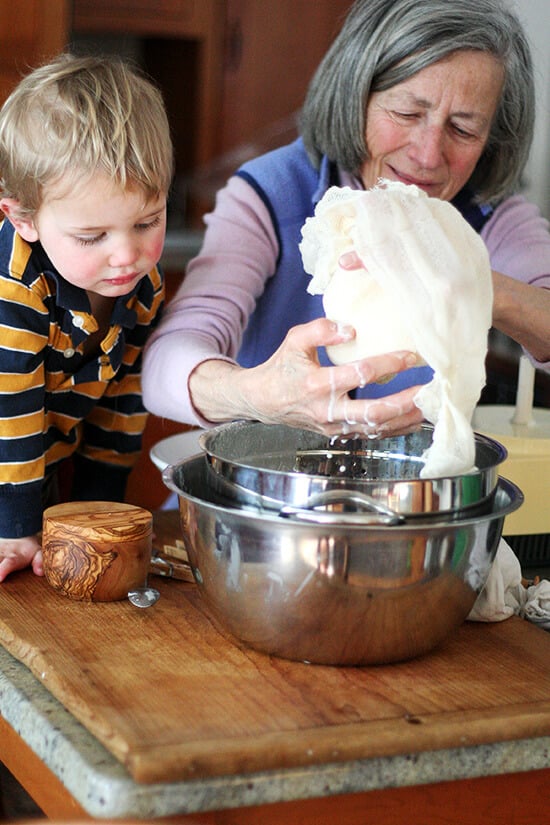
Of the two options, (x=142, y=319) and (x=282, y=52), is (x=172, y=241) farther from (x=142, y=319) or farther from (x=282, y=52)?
(x=142, y=319)

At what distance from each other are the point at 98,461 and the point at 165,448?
15cm

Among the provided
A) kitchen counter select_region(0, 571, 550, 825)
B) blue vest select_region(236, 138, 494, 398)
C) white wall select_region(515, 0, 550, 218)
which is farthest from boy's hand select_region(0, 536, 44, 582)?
white wall select_region(515, 0, 550, 218)

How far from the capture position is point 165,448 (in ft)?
4.56

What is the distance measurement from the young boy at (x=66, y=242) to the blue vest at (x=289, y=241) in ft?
0.73

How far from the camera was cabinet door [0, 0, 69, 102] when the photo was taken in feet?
8.93

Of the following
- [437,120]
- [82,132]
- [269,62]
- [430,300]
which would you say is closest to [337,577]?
[430,300]

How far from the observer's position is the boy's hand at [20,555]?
112 centimetres

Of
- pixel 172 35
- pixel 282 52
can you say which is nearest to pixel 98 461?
pixel 172 35

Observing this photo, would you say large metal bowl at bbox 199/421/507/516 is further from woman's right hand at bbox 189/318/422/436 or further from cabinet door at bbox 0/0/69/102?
cabinet door at bbox 0/0/69/102

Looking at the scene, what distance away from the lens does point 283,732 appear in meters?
0.80

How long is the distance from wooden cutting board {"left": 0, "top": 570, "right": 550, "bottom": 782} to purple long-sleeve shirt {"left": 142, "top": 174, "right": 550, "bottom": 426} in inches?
11.5

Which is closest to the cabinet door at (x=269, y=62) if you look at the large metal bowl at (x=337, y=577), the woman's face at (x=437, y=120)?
the woman's face at (x=437, y=120)

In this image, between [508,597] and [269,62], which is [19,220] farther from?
[269,62]

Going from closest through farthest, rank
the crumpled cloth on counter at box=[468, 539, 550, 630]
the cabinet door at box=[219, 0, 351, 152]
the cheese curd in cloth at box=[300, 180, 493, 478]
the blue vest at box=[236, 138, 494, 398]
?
the cheese curd in cloth at box=[300, 180, 493, 478], the crumpled cloth on counter at box=[468, 539, 550, 630], the blue vest at box=[236, 138, 494, 398], the cabinet door at box=[219, 0, 351, 152]
